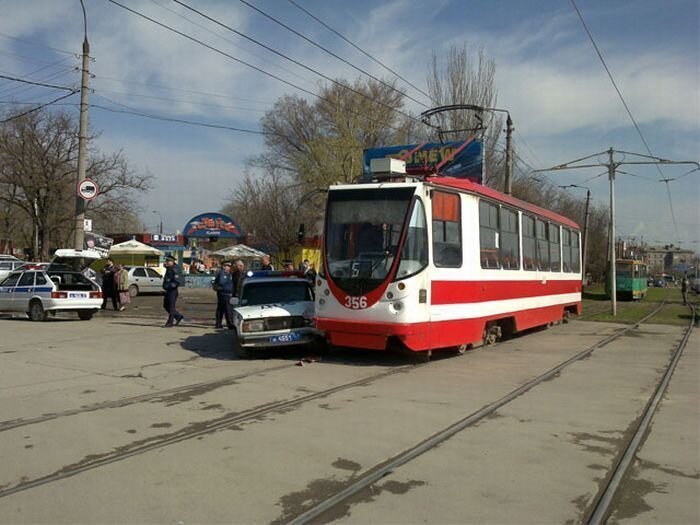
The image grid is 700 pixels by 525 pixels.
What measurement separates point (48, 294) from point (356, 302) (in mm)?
11963

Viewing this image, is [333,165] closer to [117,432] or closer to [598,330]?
[598,330]

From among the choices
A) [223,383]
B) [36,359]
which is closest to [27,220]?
[36,359]

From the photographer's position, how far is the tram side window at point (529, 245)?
14.6 meters

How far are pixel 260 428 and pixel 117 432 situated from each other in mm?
1443

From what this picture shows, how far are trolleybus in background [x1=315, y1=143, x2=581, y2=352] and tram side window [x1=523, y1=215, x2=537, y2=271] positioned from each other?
231 centimetres

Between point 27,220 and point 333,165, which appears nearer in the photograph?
point 333,165

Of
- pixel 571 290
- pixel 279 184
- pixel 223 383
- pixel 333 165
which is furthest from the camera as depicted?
pixel 279 184

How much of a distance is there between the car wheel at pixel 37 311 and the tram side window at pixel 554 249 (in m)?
14.7

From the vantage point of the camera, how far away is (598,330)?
18.3 metres

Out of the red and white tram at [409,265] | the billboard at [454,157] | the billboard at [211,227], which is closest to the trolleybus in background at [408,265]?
the red and white tram at [409,265]

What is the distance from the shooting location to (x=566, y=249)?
18.8 metres

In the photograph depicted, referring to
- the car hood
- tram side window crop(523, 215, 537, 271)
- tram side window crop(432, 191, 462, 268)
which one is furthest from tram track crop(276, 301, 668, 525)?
tram side window crop(523, 215, 537, 271)

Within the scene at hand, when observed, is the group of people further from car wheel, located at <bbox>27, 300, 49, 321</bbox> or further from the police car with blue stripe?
car wheel, located at <bbox>27, 300, 49, 321</bbox>

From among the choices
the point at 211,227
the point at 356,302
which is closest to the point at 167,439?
the point at 356,302
